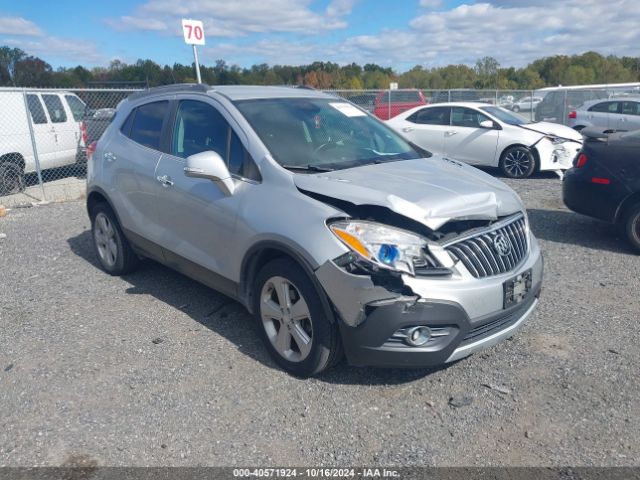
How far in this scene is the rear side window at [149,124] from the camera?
15.5ft

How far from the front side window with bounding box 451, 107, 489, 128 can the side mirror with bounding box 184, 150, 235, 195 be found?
28.9 feet

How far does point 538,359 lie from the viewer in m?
3.68

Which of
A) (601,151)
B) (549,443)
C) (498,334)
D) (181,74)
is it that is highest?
(181,74)

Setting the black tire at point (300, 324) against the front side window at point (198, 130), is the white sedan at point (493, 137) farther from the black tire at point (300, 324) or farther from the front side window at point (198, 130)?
the black tire at point (300, 324)

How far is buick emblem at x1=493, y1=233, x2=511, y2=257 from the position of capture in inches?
129

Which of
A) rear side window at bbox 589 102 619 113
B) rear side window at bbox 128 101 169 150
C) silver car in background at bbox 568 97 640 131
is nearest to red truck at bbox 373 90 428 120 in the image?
silver car in background at bbox 568 97 640 131

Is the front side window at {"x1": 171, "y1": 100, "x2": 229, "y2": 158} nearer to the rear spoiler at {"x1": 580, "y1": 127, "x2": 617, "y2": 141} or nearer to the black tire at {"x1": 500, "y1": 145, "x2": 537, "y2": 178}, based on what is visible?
the rear spoiler at {"x1": 580, "y1": 127, "x2": 617, "y2": 141}

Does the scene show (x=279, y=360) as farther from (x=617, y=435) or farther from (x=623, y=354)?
(x=623, y=354)

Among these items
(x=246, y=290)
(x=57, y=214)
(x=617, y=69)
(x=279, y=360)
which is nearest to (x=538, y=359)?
(x=279, y=360)

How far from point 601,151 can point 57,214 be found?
25.8 ft

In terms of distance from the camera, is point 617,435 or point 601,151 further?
point 601,151

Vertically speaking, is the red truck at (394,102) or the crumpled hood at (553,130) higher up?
the red truck at (394,102)

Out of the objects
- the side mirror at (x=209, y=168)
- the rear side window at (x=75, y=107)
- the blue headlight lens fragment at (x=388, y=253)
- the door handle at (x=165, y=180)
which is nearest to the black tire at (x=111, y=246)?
the door handle at (x=165, y=180)

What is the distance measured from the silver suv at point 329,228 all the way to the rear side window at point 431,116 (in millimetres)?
7550
